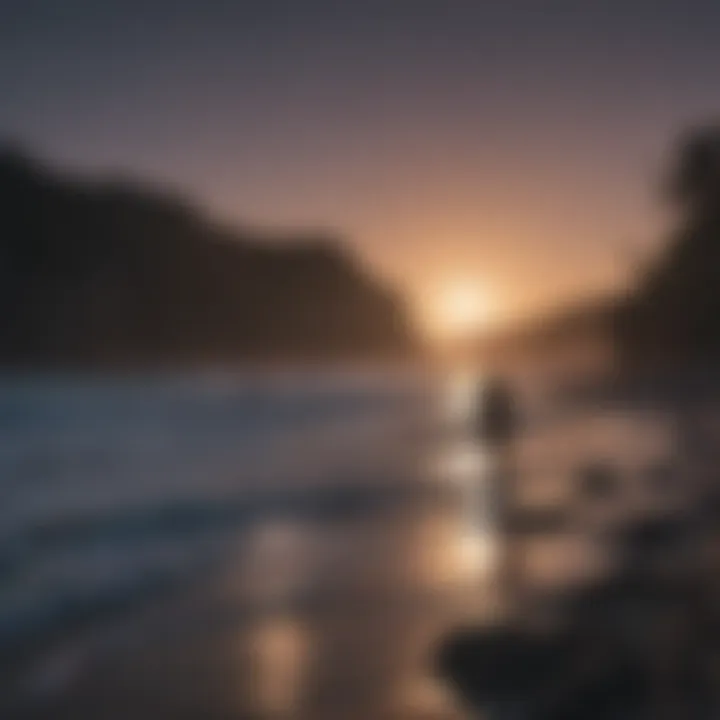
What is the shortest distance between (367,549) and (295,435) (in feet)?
63.2

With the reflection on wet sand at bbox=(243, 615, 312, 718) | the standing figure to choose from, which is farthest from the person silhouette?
the reflection on wet sand at bbox=(243, 615, 312, 718)

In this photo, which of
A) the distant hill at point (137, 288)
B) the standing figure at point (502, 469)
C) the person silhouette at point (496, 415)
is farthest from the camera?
the distant hill at point (137, 288)

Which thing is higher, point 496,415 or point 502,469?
point 496,415

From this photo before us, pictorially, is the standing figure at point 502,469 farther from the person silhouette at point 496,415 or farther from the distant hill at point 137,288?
the distant hill at point 137,288

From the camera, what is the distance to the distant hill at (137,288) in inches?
1475

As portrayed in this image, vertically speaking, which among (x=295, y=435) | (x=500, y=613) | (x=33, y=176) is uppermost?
(x=33, y=176)

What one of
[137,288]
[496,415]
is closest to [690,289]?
[496,415]

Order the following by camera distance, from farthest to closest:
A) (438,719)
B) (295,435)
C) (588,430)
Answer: (295,435) → (588,430) → (438,719)

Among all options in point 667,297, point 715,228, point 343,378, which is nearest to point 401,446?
point 667,297

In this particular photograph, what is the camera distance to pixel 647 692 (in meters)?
4.64

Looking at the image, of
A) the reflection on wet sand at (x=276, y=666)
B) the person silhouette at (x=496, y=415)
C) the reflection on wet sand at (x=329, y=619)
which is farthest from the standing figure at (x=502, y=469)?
the reflection on wet sand at (x=276, y=666)

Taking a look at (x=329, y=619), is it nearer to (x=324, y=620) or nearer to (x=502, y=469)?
(x=324, y=620)

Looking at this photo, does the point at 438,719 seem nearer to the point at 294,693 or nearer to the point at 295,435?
the point at 294,693

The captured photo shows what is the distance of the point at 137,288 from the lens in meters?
44.6
